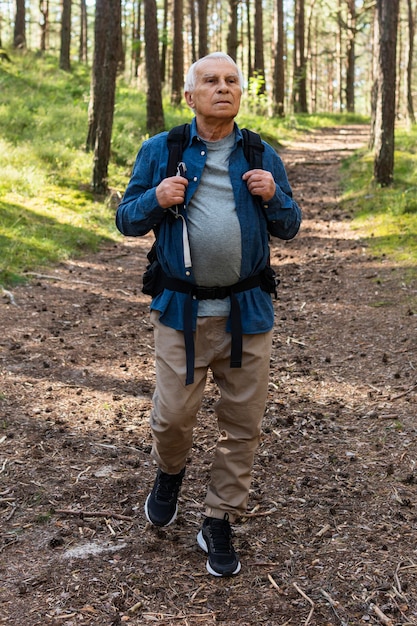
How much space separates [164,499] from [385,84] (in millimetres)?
11150

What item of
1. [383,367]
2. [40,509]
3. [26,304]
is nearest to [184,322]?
[40,509]

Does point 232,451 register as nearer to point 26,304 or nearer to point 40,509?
point 40,509

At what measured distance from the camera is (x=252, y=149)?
11.3 feet

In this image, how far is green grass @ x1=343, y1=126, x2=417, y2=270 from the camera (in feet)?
34.5

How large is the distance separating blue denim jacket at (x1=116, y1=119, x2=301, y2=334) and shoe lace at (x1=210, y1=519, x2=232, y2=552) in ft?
3.35

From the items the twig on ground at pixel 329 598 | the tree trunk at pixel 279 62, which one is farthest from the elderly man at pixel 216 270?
the tree trunk at pixel 279 62

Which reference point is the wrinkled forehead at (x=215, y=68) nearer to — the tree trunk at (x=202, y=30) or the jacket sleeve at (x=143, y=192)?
the jacket sleeve at (x=143, y=192)

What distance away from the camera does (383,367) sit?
6598 millimetres

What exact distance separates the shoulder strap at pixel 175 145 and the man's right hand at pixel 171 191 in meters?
0.12

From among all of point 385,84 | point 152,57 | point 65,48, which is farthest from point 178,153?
point 65,48

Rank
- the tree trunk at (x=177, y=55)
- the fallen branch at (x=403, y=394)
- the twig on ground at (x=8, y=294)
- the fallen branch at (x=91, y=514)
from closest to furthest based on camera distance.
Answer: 1. the fallen branch at (x=91, y=514)
2. the fallen branch at (x=403, y=394)
3. the twig on ground at (x=8, y=294)
4. the tree trunk at (x=177, y=55)

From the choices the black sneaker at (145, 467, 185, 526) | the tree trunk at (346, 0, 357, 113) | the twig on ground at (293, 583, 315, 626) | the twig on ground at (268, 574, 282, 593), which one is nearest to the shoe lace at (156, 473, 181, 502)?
the black sneaker at (145, 467, 185, 526)

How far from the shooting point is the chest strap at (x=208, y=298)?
3465 millimetres

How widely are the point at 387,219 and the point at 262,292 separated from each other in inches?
348
